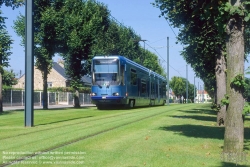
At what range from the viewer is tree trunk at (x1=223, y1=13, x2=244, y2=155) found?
7.62 metres

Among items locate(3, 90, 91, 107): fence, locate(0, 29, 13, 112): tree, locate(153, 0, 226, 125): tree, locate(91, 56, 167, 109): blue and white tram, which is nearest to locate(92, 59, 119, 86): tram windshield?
locate(91, 56, 167, 109): blue and white tram

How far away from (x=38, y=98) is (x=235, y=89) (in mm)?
45328

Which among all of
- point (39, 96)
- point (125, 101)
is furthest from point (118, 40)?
point (125, 101)

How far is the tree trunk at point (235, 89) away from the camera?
300 inches

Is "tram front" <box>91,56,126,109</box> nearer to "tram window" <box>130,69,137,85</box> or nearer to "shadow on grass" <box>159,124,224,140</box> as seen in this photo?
"tram window" <box>130,69,137,85</box>

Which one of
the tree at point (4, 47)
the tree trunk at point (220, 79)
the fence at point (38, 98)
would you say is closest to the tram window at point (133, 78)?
the tree at point (4, 47)

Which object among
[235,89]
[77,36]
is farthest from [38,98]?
[235,89]

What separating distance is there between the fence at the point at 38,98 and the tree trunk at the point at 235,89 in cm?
3647

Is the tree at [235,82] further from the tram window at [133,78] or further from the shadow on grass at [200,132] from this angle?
the tram window at [133,78]

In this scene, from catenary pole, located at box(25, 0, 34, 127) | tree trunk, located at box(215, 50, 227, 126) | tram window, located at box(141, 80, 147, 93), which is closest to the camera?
catenary pole, located at box(25, 0, 34, 127)

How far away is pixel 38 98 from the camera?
5103 cm

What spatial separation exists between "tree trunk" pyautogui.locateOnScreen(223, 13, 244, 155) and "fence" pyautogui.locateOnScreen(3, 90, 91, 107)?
36.5 m

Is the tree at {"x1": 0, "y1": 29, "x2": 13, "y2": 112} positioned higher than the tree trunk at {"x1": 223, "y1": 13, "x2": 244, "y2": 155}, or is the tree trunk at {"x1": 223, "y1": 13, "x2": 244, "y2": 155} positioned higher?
the tree at {"x1": 0, "y1": 29, "x2": 13, "y2": 112}

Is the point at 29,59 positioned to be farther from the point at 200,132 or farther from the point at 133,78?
the point at 133,78
